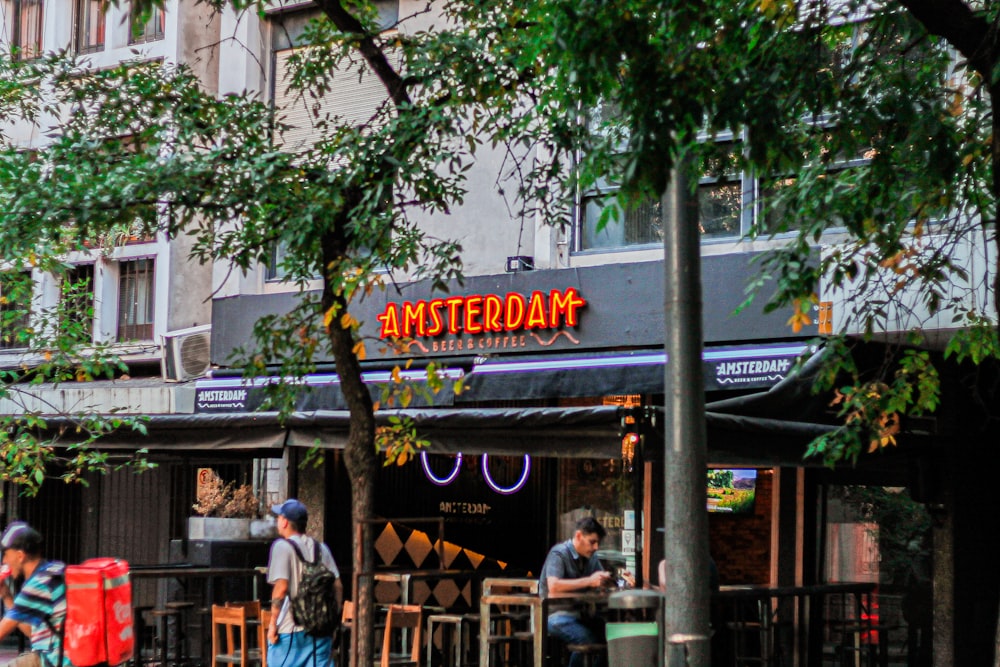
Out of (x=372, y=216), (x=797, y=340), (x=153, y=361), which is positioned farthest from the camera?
(x=153, y=361)

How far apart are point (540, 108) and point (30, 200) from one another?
3546mm

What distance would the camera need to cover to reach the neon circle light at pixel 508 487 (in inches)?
626

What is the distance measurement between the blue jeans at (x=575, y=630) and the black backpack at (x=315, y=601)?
183 centimetres

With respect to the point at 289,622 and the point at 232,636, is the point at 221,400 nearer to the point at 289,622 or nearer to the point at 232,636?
the point at 232,636

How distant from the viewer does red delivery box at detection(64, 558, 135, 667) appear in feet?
28.6

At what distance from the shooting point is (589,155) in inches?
352

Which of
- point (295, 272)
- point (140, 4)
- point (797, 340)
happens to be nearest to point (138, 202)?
point (295, 272)

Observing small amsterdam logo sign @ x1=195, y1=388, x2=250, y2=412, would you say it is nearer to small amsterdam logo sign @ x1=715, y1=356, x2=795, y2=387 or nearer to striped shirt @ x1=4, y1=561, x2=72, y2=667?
small amsterdam logo sign @ x1=715, y1=356, x2=795, y2=387

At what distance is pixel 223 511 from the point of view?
16.5m

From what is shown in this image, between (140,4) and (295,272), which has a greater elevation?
(140,4)

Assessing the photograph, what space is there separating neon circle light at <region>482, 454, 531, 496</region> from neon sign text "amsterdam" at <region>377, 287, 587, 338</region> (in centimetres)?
186

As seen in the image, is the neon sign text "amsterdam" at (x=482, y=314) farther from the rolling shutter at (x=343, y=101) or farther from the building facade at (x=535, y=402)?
the rolling shutter at (x=343, y=101)

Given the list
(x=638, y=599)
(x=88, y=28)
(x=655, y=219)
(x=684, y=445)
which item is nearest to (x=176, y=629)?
(x=655, y=219)

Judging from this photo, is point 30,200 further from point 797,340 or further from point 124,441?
point 797,340
